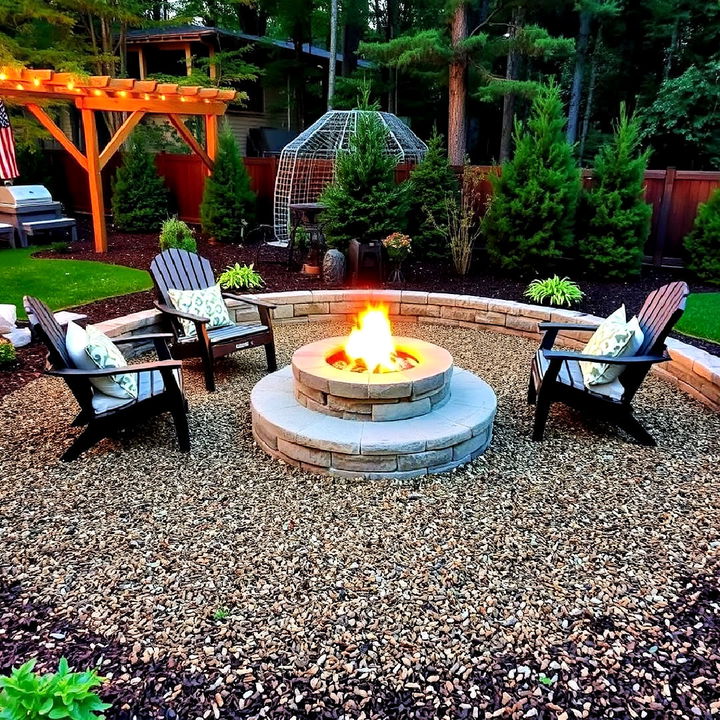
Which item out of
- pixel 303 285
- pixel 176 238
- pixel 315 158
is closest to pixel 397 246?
pixel 303 285

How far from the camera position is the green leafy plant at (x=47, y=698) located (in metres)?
1.48

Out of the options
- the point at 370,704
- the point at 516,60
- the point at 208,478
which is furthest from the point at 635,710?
the point at 516,60

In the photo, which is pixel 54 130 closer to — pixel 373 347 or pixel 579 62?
pixel 373 347

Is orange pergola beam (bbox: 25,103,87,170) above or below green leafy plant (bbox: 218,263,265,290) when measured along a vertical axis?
above

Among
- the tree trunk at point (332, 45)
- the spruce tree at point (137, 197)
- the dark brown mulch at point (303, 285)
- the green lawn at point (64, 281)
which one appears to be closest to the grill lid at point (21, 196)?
the spruce tree at point (137, 197)

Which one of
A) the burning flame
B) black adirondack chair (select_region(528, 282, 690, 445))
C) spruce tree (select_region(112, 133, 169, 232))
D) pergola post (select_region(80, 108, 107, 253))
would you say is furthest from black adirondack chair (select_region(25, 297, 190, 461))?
spruce tree (select_region(112, 133, 169, 232))

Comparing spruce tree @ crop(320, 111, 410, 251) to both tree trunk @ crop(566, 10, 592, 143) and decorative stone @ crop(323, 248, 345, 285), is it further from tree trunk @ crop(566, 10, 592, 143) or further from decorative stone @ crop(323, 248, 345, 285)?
tree trunk @ crop(566, 10, 592, 143)

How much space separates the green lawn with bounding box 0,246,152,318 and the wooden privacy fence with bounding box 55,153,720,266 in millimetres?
3947

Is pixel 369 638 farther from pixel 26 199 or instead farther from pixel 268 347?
pixel 26 199

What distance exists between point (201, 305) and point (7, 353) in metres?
1.59

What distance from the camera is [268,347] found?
4.86 m

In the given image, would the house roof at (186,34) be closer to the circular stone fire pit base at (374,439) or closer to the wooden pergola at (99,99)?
the wooden pergola at (99,99)

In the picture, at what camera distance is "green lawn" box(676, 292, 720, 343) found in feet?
17.4

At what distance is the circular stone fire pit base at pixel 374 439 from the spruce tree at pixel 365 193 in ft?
13.9
